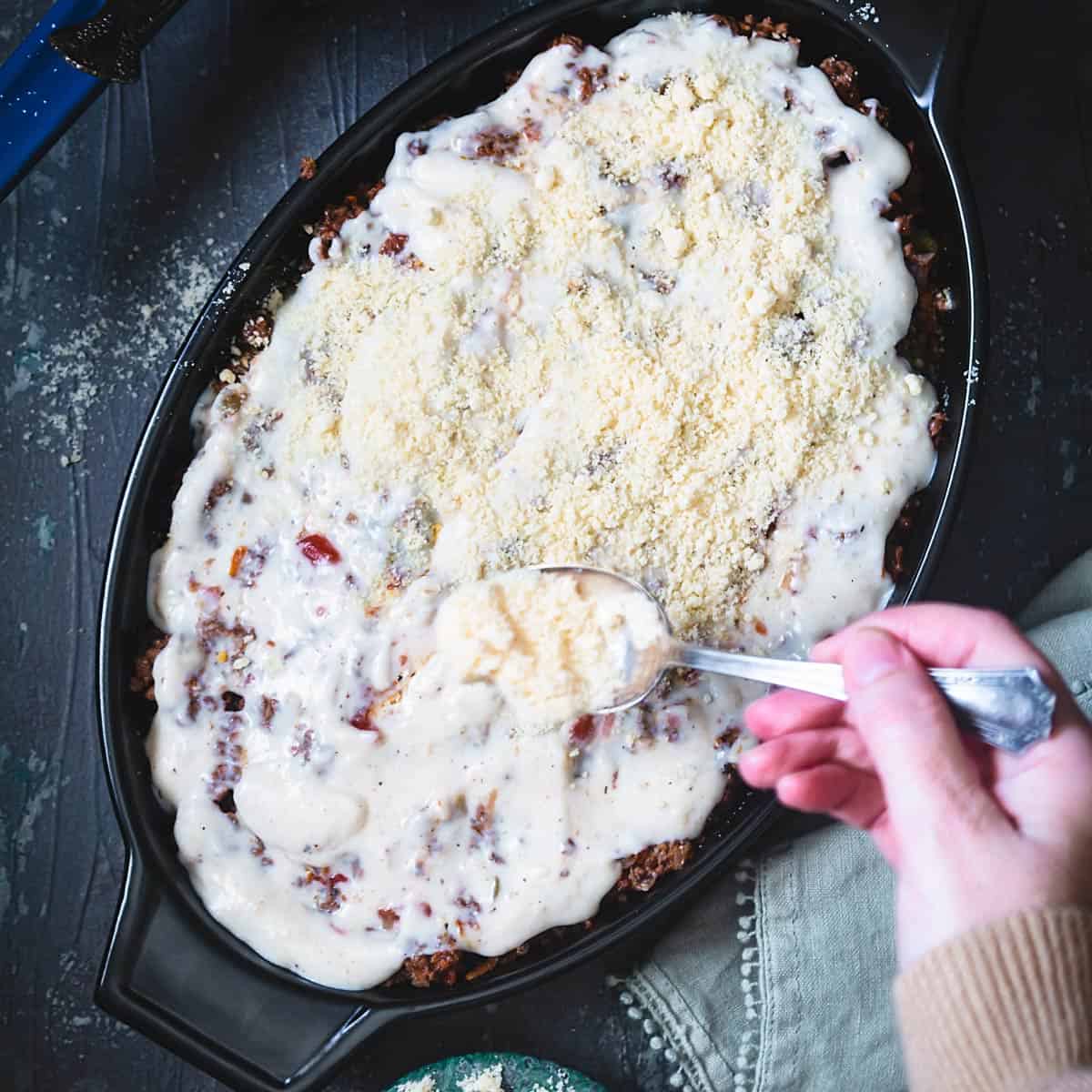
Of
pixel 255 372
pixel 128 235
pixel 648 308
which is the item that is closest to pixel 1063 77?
pixel 648 308

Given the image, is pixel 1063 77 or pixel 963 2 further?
pixel 1063 77

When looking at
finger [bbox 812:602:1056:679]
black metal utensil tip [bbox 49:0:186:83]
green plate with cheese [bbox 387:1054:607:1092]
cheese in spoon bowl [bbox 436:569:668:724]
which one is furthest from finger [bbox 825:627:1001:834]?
black metal utensil tip [bbox 49:0:186:83]

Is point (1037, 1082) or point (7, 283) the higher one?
point (7, 283)

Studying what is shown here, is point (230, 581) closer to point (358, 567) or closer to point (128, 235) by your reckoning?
point (358, 567)

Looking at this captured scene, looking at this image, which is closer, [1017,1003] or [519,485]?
[1017,1003]

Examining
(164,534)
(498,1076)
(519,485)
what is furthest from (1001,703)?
(164,534)

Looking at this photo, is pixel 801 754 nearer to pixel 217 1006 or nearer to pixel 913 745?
pixel 913 745

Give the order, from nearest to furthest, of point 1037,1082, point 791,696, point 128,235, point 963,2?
point 1037,1082 → point 791,696 → point 963,2 → point 128,235
